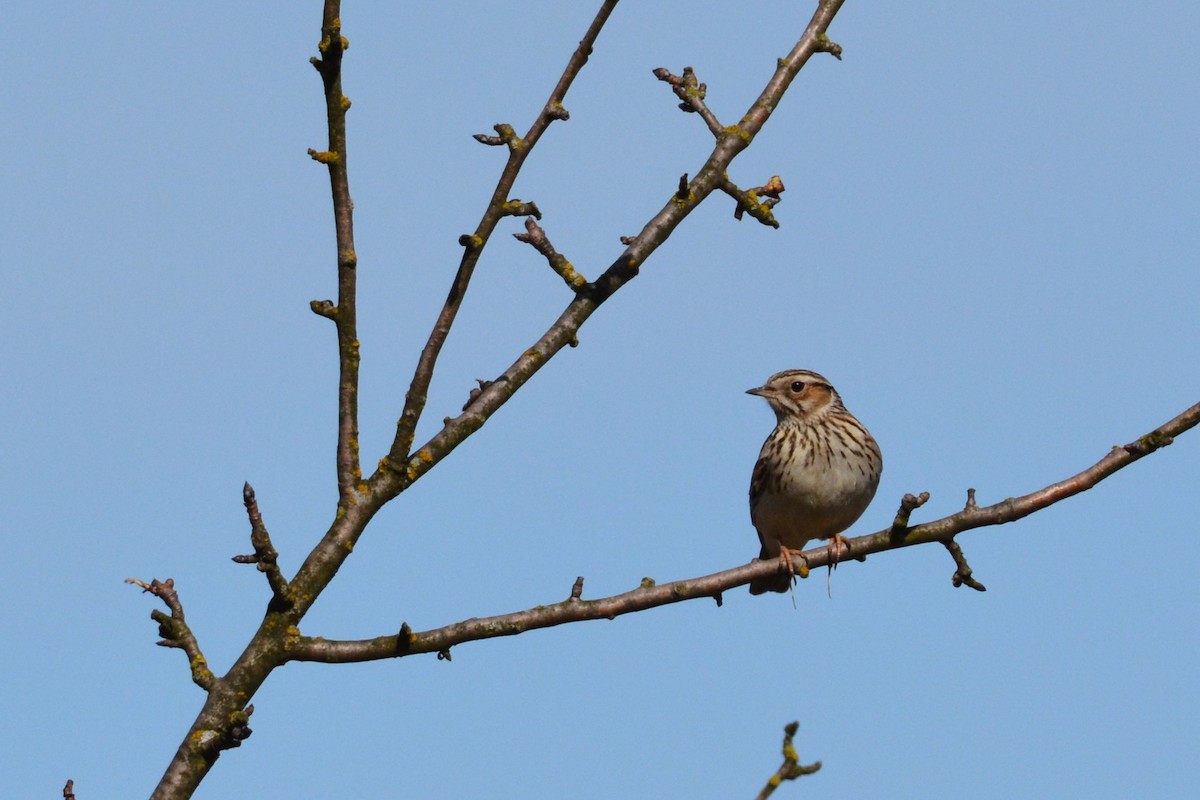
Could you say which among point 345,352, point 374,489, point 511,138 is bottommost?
point 374,489

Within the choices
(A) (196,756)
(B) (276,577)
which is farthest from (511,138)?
(A) (196,756)

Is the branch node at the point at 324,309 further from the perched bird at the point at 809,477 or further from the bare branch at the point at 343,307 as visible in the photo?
the perched bird at the point at 809,477

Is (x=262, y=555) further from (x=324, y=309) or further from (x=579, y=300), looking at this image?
(x=579, y=300)

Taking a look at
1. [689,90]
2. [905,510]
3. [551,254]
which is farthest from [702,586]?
[689,90]

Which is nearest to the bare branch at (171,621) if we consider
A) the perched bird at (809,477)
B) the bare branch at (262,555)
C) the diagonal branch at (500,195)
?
the bare branch at (262,555)

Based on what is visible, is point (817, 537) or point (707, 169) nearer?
point (707, 169)

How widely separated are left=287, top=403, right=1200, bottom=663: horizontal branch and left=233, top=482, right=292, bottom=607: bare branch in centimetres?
19

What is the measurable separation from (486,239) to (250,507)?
60.4 inches

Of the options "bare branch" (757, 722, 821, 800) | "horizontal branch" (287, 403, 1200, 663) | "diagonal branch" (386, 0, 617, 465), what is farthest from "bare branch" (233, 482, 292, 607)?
Result: "bare branch" (757, 722, 821, 800)

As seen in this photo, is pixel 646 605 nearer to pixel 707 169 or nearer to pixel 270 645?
pixel 270 645

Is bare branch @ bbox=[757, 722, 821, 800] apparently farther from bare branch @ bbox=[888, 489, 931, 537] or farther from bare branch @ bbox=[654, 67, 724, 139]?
bare branch @ bbox=[654, 67, 724, 139]

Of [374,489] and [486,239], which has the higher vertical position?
[486,239]

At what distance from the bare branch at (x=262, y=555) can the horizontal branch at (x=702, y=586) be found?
0.19 metres

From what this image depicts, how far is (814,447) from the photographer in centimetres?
1082
